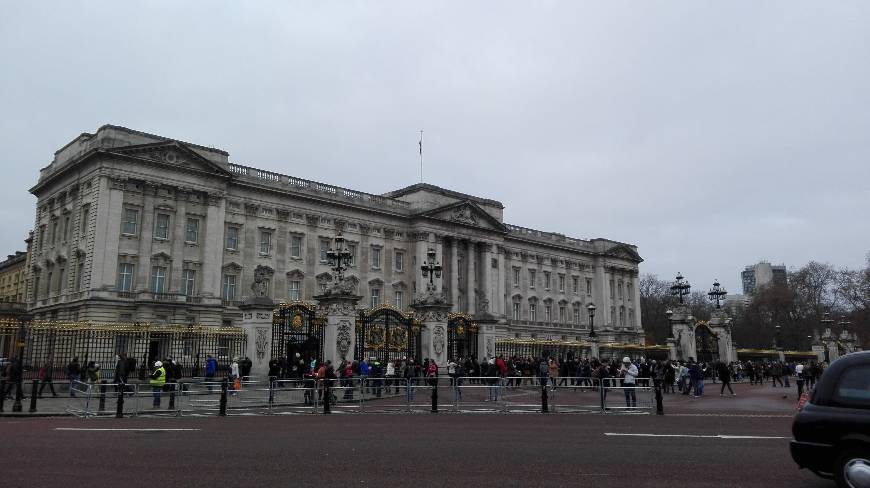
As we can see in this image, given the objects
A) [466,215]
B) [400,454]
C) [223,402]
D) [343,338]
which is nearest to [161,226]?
[343,338]

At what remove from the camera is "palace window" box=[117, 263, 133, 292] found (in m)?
49.9

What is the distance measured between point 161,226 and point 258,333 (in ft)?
102

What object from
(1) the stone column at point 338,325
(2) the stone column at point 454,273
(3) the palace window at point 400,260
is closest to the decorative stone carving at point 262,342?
(1) the stone column at point 338,325

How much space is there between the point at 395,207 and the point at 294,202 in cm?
1279

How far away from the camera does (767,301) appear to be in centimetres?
9331

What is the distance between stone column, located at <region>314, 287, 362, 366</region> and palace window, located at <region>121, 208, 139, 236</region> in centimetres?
3096

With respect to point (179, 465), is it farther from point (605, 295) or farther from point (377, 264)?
point (605, 295)

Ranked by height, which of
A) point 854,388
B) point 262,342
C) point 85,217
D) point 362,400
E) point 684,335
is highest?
point 85,217

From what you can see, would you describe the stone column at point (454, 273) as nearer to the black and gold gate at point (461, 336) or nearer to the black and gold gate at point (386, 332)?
the black and gold gate at point (461, 336)

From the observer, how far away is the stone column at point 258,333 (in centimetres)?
2611

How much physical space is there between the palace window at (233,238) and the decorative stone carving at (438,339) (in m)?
33.9

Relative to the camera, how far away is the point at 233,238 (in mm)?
58344

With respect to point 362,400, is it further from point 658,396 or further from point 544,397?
point 658,396

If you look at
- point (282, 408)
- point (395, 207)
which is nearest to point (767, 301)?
point (395, 207)
